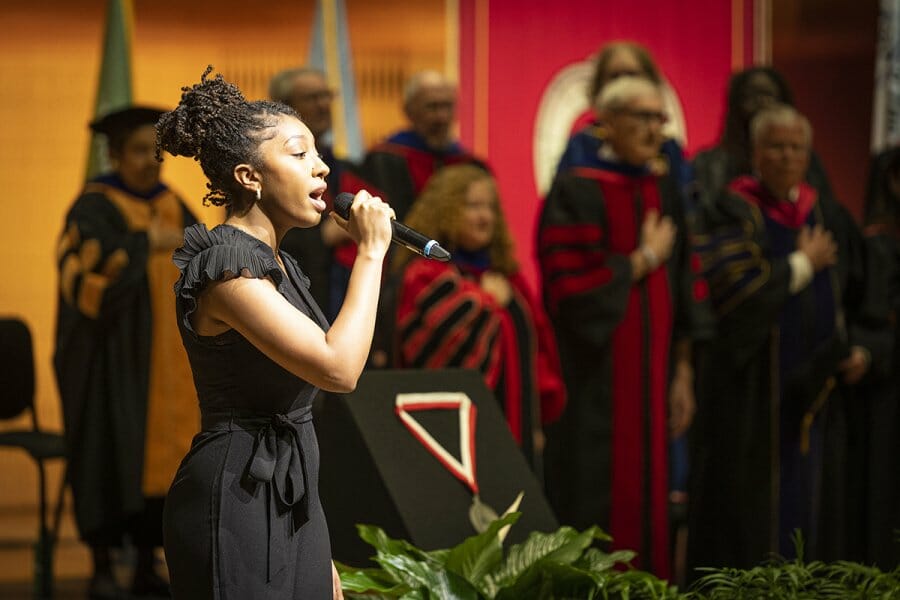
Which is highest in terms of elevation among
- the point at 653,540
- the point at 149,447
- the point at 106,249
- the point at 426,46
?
the point at 426,46

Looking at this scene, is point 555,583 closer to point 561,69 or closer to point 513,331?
point 513,331

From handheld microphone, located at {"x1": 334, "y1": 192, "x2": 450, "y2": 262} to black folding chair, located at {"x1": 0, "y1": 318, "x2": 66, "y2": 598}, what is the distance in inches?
127

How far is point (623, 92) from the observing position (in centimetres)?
531

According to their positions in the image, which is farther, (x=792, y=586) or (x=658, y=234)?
(x=658, y=234)

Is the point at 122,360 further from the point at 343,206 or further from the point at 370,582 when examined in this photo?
the point at 343,206

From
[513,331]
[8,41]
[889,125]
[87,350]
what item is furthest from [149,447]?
[889,125]

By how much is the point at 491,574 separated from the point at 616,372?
2.24m

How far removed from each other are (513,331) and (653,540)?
99 centimetres

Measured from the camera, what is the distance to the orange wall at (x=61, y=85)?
6.86m

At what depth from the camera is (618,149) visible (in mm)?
5461

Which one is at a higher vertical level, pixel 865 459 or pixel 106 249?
pixel 106 249

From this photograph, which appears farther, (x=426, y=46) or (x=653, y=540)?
(x=426, y=46)

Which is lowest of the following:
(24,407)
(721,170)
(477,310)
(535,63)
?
(24,407)

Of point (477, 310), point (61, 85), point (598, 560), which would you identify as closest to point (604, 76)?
point (477, 310)
